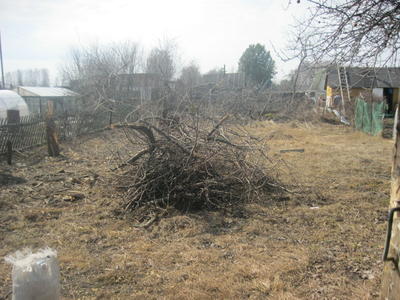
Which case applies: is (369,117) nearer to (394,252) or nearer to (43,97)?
(394,252)

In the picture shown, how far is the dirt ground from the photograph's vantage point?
3.27m

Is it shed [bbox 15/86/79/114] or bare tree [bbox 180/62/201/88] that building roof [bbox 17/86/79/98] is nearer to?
shed [bbox 15/86/79/114]

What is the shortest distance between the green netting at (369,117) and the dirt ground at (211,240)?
7.76 meters

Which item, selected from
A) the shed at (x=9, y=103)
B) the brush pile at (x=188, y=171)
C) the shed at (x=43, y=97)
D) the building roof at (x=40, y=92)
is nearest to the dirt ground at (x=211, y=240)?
the brush pile at (x=188, y=171)

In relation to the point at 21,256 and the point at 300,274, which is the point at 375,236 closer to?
the point at 300,274

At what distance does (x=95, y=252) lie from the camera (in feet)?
13.5

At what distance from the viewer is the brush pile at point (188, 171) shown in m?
5.58

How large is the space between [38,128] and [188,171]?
8374 millimetres

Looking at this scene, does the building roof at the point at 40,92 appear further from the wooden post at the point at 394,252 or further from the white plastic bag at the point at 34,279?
the wooden post at the point at 394,252

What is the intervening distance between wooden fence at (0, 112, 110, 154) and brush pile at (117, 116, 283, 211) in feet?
A: 18.5

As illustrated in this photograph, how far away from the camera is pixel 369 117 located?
15805 millimetres

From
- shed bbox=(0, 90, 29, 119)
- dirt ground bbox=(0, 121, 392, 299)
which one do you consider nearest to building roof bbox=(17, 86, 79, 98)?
shed bbox=(0, 90, 29, 119)

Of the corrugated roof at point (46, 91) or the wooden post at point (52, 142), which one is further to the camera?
the corrugated roof at point (46, 91)

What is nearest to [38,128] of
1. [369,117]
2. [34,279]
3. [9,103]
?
[9,103]
